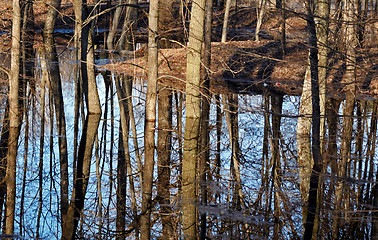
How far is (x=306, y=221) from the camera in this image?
6363 millimetres

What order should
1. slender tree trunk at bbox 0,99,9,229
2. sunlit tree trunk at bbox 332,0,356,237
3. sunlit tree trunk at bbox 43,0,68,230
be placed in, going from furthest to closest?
1. sunlit tree trunk at bbox 43,0,68,230
2. slender tree trunk at bbox 0,99,9,229
3. sunlit tree trunk at bbox 332,0,356,237

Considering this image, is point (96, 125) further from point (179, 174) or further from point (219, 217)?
point (219, 217)

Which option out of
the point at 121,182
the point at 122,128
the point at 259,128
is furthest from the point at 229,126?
the point at 121,182

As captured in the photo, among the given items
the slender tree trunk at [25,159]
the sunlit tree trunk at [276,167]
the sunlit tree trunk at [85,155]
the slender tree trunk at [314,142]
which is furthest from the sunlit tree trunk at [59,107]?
the slender tree trunk at [314,142]

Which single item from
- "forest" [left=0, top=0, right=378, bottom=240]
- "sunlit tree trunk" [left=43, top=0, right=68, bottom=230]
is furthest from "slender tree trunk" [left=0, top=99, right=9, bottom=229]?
"sunlit tree trunk" [left=43, top=0, right=68, bottom=230]

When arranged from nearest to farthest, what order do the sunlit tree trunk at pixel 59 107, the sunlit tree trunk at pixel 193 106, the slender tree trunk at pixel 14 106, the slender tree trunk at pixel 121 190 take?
1. the slender tree trunk at pixel 121 190
2. the sunlit tree trunk at pixel 59 107
3. the sunlit tree trunk at pixel 193 106
4. the slender tree trunk at pixel 14 106

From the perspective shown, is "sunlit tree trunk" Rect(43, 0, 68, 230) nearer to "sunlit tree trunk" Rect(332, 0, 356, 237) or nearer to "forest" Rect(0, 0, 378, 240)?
"forest" Rect(0, 0, 378, 240)

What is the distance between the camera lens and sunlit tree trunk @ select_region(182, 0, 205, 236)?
7.65 m

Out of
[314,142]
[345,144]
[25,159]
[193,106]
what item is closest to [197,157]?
[314,142]

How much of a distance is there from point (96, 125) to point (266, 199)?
22.0 ft

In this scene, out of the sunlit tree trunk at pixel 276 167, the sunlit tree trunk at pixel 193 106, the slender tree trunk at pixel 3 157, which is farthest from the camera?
the sunlit tree trunk at pixel 193 106

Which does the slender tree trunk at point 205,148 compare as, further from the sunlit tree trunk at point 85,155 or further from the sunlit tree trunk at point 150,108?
the sunlit tree trunk at point 85,155

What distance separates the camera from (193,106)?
12367 mm

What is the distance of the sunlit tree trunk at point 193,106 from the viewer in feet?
25.1
